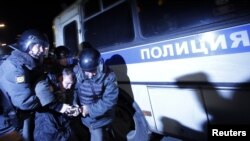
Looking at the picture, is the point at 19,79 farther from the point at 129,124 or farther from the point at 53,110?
the point at 129,124

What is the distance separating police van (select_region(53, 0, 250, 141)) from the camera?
2443 mm

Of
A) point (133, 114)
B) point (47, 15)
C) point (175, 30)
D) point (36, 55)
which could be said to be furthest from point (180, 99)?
point (47, 15)

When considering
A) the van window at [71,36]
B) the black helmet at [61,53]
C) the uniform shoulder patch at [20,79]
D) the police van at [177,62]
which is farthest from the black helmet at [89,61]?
the van window at [71,36]

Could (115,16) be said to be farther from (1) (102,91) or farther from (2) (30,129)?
(2) (30,129)

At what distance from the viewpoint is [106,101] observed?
10.1 feet

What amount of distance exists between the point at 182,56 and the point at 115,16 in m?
1.51

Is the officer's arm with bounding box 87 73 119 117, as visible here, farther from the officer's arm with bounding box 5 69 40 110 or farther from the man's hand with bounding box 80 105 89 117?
the officer's arm with bounding box 5 69 40 110

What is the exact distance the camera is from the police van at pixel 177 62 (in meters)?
2.44

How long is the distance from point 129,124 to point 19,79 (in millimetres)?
2311

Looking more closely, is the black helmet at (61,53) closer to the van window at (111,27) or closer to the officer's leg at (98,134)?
the van window at (111,27)

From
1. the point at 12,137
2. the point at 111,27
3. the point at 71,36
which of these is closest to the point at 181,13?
the point at 111,27

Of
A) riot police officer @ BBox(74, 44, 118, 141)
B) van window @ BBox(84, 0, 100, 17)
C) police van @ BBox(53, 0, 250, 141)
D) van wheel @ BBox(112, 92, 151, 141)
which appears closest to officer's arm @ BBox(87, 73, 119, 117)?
riot police officer @ BBox(74, 44, 118, 141)

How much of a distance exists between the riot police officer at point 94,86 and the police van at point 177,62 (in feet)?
1.92

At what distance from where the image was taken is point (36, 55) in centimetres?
256
